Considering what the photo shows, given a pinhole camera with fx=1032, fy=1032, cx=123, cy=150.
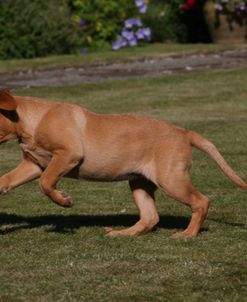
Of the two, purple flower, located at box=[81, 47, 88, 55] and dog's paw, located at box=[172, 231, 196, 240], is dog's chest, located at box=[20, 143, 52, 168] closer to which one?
dog's paw, located at box=[172, 231, 196, 240]

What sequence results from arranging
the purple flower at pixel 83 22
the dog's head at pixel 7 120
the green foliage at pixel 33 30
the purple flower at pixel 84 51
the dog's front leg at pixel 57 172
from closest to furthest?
the dog's front leg at pixel 57 172
the dog's head at pixel 7 120
the green foliage at pixel 33 30
the purple flower at pixel 84 51
the purple flower at pixel 83 22

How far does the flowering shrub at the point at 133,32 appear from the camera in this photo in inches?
835

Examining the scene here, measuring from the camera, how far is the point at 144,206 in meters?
7.87

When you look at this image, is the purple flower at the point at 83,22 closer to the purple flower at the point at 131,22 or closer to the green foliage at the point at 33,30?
the green foliage at the point at 33,30

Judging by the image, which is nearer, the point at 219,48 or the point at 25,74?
the point at 25,74

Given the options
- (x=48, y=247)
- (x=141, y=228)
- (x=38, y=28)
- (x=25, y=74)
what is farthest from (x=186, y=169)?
(x=38, y=28)

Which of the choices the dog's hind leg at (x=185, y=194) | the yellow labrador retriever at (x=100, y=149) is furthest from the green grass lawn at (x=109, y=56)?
the dog's hind leg at (x=185, y=194)

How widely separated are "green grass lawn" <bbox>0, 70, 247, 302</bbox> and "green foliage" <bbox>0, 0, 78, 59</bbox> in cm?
771

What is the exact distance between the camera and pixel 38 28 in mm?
19359

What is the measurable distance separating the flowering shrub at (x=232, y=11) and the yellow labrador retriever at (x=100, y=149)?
44.6 feet

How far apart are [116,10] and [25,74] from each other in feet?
14.6

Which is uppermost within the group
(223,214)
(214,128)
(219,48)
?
(223,214)

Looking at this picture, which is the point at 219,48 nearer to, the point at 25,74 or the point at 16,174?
the point at 25,74

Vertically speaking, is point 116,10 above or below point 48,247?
below
